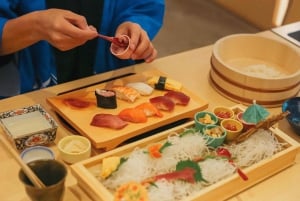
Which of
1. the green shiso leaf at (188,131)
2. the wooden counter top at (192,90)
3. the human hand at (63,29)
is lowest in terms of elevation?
the wooden counter top at (192,90)

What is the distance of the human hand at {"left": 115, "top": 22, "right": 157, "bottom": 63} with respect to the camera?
133 centimetres

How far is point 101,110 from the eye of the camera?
1200 millimetres

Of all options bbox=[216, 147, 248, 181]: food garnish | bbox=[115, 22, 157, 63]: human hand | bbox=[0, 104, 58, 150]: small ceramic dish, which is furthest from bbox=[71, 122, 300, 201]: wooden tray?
bbox=[115, 22, 157, 63]: human hand

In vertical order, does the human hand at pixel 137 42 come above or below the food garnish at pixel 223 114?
above

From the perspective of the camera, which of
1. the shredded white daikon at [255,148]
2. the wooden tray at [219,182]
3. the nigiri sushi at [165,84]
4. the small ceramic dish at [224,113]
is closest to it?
the wooden tray at [219,182]

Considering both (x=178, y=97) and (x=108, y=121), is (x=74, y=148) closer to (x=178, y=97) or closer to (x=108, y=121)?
(x=108, y=121)

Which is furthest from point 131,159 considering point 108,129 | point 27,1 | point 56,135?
point 27,1

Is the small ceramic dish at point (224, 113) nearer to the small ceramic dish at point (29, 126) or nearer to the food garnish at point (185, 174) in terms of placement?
the food garnish at point (185, 174)

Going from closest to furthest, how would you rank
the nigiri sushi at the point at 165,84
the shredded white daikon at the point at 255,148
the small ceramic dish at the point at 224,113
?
1. the shredded white daikon at the point at 255,148
2. the small ceramic dish at the point at 224,113
3. the nigiri sushi at the point at 165,84

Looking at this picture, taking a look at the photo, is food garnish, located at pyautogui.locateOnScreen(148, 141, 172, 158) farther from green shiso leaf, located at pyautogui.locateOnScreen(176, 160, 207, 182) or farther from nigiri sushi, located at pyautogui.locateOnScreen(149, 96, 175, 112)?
nigiri sushi, located at pyautogui.locateOnScreen(149, 96, 175, 112)

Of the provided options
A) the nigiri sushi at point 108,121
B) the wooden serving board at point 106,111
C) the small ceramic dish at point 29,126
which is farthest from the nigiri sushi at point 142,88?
the small ceramic dish at point 29,126

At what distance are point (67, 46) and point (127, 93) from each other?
20cm

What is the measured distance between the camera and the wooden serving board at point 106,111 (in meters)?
1.11

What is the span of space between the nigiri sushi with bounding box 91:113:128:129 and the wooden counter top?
8cm
